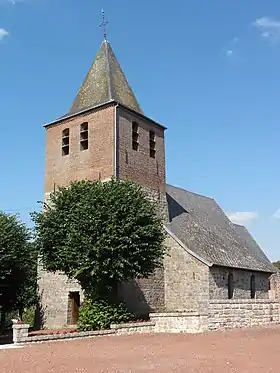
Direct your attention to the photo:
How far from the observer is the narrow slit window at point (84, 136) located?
2748 centimetres

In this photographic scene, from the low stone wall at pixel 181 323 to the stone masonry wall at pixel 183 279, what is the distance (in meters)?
4.55

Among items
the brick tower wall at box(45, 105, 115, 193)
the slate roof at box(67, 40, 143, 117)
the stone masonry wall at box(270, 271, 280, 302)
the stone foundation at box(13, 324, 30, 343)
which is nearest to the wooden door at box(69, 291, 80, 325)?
the brick tower wall at box(45, 105, 115, 193)

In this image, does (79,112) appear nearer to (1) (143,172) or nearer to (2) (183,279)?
(1) (143,172)

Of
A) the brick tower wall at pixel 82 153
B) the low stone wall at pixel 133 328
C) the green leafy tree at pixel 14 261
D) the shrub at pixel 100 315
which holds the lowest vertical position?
the low stone wall at pixel 133 328

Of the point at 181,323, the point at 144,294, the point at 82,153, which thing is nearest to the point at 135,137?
the point at 82,153

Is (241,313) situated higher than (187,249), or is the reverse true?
(187,249)

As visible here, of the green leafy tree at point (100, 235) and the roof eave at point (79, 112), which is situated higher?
the roof eave at point (79, 112)

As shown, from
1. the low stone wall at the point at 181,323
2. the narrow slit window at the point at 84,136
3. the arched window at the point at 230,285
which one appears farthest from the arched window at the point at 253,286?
the narrow slit window at the point at 84,136

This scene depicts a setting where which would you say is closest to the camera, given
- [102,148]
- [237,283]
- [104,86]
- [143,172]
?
[102,148]

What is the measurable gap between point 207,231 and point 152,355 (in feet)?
61.2

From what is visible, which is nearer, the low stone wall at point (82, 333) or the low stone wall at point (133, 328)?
the low stone wall at point (82, 333)

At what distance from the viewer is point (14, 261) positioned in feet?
74.2

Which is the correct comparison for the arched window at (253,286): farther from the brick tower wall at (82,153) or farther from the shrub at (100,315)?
the shrub at (100,315)

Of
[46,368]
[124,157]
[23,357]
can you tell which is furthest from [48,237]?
[46,368]
